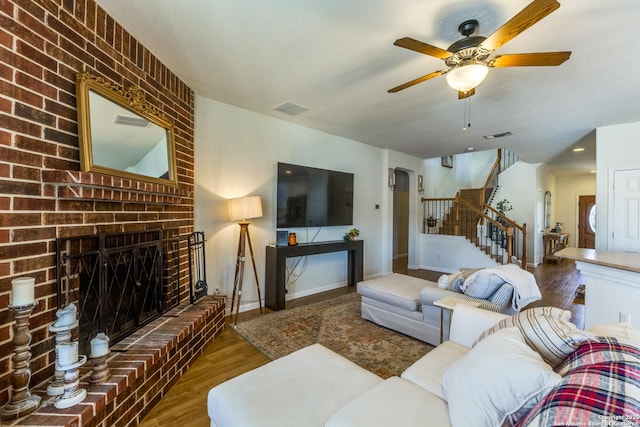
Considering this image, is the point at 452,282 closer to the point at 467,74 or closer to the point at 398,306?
the point at 398,306

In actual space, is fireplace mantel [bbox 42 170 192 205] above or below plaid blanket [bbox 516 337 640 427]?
above

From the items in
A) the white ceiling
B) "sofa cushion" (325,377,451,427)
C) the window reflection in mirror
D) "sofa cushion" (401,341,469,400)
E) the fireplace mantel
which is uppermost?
the white ceiling

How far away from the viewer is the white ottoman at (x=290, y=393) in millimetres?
1155

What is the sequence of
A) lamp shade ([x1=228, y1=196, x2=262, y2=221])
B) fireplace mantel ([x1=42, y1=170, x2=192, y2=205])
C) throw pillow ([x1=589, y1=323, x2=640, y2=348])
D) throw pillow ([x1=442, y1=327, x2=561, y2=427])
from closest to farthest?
throw pillow ([x1=442, y1=327, x2=561, y2=427]), throw pillow ([x1=589, y1=323, x2=640, y2=348]), fireplace mantel ([x1=42, y1=170, x2=192, y2=205]), lamp shade ([x1=228, y1=196, x2=262, y2=221])

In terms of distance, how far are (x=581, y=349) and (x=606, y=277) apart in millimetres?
2481

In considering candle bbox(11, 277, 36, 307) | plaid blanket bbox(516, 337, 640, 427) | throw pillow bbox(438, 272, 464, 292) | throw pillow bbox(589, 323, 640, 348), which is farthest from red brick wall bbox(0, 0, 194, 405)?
throw pillow bbox(438, 272, 464, 292)

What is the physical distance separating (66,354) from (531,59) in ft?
10.6

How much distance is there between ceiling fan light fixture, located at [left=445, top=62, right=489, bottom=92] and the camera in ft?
6.11

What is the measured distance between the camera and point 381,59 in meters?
2.34

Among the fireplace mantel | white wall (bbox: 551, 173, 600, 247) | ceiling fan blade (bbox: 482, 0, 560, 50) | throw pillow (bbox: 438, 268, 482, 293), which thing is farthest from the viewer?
white wall (bbox: 551, 173, 600, 247)

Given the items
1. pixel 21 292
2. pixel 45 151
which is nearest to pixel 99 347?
pixel 21 292

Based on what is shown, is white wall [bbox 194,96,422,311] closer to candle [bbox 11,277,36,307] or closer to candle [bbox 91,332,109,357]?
candle [bbox 91,332,109,357]

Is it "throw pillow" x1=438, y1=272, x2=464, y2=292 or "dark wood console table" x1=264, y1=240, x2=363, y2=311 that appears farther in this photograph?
"dark wood console table" x1=264, y1=240, x2=363, y2=311

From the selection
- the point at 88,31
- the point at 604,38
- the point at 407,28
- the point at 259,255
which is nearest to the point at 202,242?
the point at 259,255
